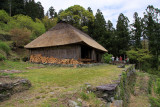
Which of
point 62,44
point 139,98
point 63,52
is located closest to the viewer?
point 139,98

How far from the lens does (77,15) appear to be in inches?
1108

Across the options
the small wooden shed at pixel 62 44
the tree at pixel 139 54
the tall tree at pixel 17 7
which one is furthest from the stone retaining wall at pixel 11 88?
the tall tree at pixel 17 7

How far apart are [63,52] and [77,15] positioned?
18.1 meters

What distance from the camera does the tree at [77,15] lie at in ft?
93.6

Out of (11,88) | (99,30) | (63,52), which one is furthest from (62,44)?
(99,30)

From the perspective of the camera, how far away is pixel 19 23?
21.7m

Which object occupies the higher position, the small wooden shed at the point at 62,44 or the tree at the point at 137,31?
the tree at the point at 137,31

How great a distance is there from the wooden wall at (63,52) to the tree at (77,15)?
17.0 metres

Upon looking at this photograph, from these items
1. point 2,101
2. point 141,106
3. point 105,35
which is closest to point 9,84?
point 2,101

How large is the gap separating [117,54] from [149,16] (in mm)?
12146

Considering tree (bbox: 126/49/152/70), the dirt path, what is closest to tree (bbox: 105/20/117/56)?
tree (bbox: 126/49/152/70)

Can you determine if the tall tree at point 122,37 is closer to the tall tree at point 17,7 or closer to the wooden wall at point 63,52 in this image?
the wooden wall at point 63,52

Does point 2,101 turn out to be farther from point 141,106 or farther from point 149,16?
point 149,16

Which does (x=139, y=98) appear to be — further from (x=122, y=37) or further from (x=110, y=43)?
(x=122, y=37)
